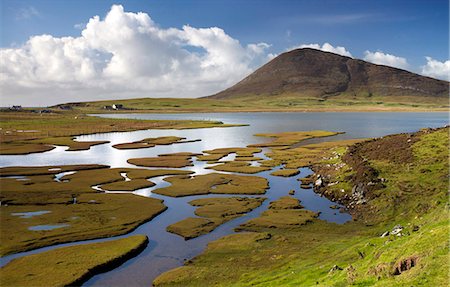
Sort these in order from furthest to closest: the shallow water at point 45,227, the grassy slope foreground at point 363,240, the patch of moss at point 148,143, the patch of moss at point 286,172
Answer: the patch of moss at point 148,143 → the patch of moss at point 286,172 → the shallow water at point 45,227 → the grassy slope foreground at point 363,240

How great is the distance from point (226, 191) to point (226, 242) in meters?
22.8

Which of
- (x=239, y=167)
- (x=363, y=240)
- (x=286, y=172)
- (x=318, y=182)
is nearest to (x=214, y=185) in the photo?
(x=286, y=172)

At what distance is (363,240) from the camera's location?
34750mm

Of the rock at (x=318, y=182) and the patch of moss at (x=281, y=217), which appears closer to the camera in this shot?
the patch of moss at (x=281, y=217)

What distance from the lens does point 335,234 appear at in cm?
4019

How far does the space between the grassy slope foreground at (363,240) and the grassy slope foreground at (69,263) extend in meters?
6.76

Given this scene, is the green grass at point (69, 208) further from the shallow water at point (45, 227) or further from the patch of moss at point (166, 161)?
the patch of moss at point (166, 161)

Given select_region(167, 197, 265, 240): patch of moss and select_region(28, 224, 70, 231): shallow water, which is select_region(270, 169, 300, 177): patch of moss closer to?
select_region(167, 197, 265, 240): patch of moss

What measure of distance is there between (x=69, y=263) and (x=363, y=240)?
2754 centimetres

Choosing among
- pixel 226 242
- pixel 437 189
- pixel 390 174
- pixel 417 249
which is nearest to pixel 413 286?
pixel 417 249

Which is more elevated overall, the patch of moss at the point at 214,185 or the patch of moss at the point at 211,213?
the patch of moss at the point at 214,185

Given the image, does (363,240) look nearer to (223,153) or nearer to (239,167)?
(239,167)

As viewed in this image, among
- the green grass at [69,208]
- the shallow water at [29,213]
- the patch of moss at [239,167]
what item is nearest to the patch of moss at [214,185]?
the patch of moss at [239,167]

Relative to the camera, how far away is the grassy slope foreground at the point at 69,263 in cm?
3105
